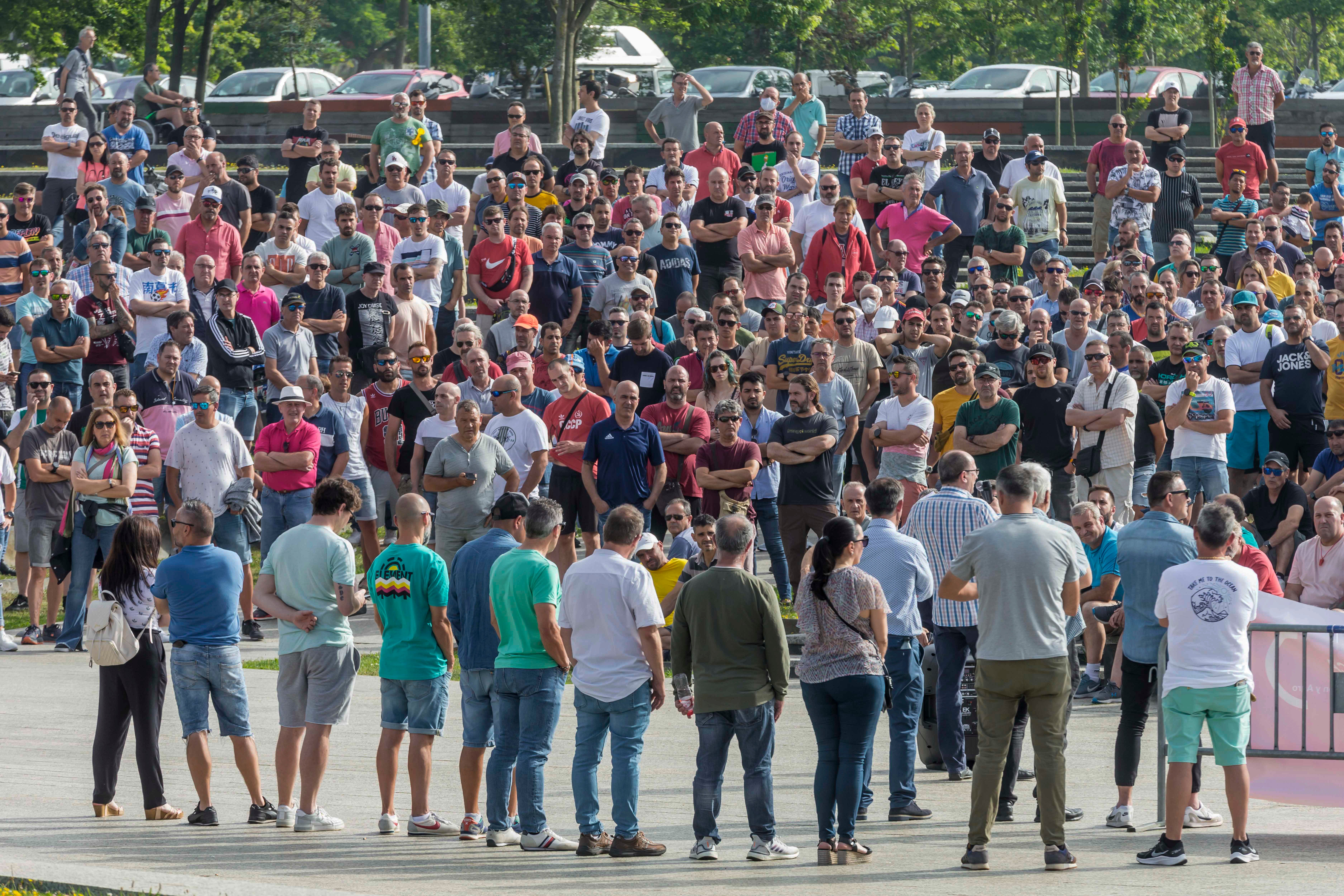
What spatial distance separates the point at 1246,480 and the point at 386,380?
25.1 ft

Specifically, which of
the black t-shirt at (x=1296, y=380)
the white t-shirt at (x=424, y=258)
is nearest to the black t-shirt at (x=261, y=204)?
the white t-shirt at (x=424, y=258)

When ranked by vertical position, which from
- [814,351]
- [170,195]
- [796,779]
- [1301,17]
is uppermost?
[1301,17]

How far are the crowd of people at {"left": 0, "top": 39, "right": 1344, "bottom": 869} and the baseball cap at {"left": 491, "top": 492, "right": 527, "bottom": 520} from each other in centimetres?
2

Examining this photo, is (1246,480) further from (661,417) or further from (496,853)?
(496,853)

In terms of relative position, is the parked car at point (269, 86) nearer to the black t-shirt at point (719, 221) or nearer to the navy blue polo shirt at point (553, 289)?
the black t-shirt at point (719, 221)

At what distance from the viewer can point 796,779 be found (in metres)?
10.3

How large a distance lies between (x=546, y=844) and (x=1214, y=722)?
3231 millimetres

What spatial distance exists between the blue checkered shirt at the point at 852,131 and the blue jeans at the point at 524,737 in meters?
13.9

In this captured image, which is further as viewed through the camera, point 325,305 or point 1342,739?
point 325,305

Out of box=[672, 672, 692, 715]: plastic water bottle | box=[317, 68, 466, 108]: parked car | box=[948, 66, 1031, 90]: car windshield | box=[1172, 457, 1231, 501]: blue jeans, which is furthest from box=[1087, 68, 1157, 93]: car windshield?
box=[672, 672, 692, 715]: plastic water bottle

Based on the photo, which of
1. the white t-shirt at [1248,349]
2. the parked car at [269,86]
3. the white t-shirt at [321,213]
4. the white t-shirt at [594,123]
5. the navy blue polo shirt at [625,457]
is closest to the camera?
the navy blue polo shirt at [625,457]

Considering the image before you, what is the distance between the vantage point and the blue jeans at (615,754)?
8.40 m

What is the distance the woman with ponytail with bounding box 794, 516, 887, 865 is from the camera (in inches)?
325

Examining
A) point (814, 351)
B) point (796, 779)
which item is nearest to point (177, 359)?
point (814, 351)
